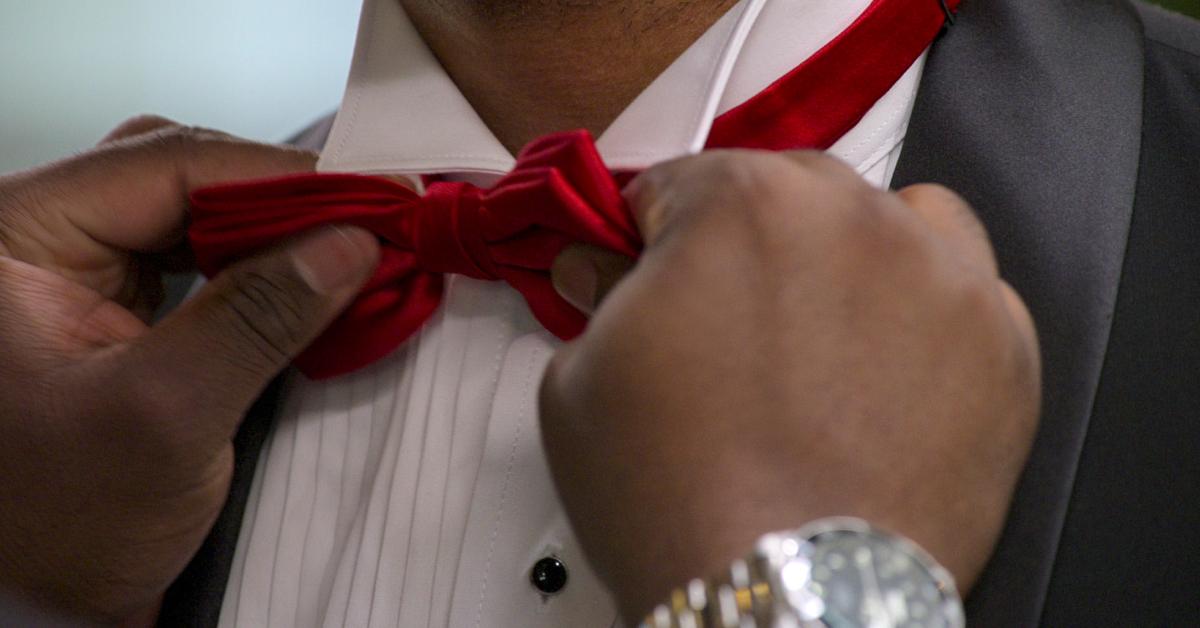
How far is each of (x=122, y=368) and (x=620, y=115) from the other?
369 mm

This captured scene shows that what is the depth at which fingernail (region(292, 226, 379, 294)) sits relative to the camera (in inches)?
28.0

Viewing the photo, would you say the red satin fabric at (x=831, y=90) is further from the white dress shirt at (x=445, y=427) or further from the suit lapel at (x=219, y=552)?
the suit lapel at (x=219, y=552)

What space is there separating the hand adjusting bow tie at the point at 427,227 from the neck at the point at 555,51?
0.13m

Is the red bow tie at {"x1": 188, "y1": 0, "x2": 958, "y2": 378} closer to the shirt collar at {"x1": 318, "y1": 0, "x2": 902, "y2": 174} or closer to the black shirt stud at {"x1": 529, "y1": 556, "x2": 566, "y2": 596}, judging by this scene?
the shirt collar at {"x1": 318, "y1": 0, "x2": 902, "y2": 174}

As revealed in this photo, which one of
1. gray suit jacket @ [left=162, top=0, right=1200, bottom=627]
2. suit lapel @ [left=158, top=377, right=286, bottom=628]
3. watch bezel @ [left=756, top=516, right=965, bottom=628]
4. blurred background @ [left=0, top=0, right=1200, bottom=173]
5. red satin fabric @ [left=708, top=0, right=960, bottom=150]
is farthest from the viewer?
blurred background @ [left=0, top=0, right=1200, bottom=173]

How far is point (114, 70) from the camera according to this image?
240 centimetres

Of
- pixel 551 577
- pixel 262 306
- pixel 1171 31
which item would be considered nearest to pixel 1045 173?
pixel 1171 31

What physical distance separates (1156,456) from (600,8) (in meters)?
0.44

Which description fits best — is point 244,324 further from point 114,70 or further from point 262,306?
point 114,70

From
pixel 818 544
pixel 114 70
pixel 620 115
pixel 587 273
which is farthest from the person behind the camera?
pixel 114 70

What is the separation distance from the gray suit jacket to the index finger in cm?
24

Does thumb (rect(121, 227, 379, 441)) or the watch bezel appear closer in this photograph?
the watch bezel

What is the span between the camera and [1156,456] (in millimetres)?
609

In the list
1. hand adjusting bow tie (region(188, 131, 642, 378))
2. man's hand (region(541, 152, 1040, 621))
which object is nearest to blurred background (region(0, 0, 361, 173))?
hand adjusting bow tie (region(188, 131, 642, 378))
